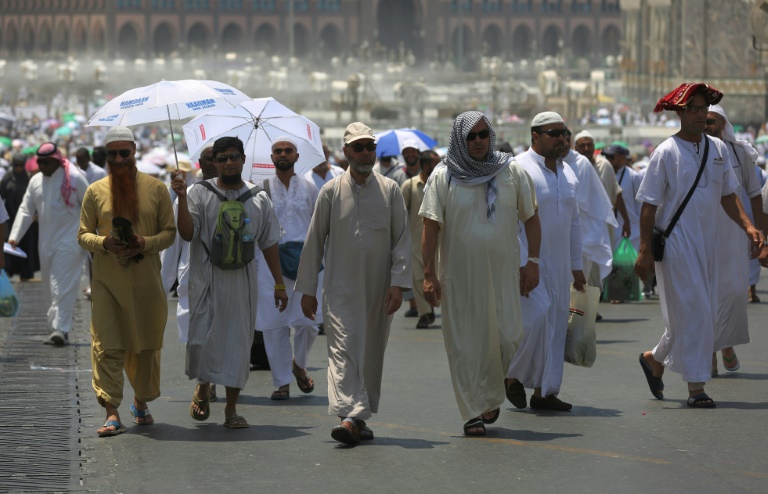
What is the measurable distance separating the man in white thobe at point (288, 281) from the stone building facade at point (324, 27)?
84622mm

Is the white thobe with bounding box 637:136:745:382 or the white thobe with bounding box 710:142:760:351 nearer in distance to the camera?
the white thobe with bounding box 637:136:745:382

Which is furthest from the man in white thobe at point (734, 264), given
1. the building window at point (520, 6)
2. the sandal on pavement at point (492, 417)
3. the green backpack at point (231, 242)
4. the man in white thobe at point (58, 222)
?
the building window at point (520, 6)

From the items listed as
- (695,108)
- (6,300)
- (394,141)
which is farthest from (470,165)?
(394,141)

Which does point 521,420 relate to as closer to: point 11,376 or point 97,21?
point 11,376

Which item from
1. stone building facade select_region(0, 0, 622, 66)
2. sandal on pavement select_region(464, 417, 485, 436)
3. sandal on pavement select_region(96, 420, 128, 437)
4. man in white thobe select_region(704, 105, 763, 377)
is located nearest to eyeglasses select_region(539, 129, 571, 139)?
man in white thobe select_region(704, 105, 763, 377)

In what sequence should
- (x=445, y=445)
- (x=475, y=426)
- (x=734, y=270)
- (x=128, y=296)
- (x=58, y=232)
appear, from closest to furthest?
(x=445, y=445), (x=475, y=426), (x=128, y=296), (x=734, y=270), (x=58, y=232)

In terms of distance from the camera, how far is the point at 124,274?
7.87 meters

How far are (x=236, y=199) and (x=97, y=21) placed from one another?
89.7 m

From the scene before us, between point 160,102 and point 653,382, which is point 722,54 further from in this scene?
point 160,102

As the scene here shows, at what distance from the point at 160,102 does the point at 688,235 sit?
8.69 ft

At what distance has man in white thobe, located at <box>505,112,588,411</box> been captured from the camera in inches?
326

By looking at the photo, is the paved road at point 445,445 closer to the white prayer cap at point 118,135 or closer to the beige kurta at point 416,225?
the white prayer cap at point 118,135

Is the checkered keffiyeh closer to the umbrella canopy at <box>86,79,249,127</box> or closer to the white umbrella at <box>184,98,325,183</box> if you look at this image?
the umbrella canopy at <box>86,79,249,127</box>

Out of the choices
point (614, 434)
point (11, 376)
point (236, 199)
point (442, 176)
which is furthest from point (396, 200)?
point (11, 376)
